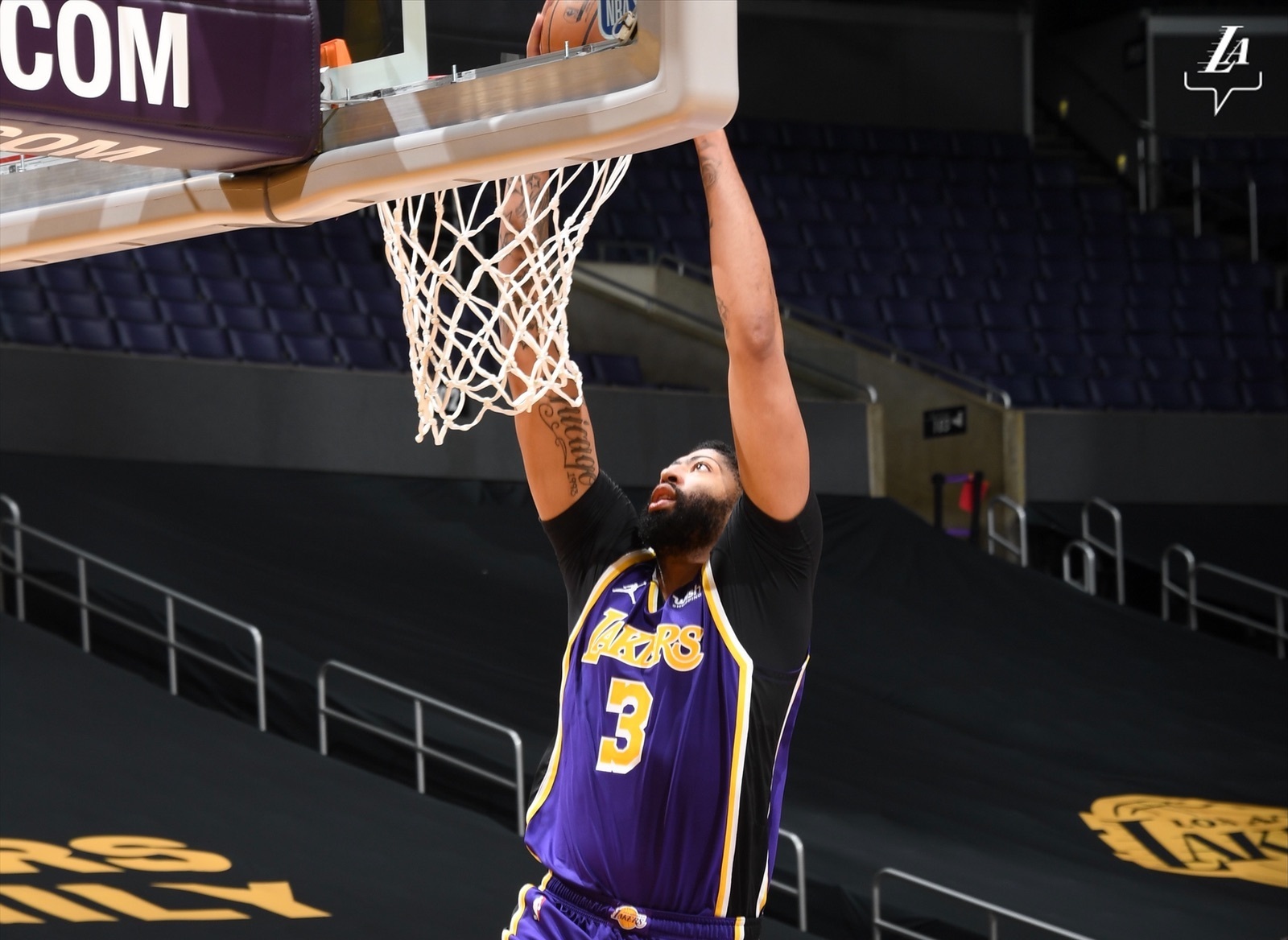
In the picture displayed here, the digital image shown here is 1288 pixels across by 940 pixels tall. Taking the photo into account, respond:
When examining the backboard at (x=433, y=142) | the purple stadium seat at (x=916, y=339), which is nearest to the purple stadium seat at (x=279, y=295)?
the purple stadium seat at (x=916, y=339)

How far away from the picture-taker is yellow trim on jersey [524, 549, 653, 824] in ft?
10.8

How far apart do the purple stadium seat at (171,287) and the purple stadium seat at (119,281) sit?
69 millimetres

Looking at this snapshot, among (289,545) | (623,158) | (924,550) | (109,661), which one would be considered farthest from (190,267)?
(623,158)

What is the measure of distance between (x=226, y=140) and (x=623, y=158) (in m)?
0.79

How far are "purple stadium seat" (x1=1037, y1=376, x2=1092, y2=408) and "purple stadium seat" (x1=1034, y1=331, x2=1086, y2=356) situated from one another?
0.44 m

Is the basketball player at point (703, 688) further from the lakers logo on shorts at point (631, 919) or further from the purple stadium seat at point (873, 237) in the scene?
the purple stadium seat at point (873, 237)

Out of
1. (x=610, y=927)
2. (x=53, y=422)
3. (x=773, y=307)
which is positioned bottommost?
(x=53, y=422)

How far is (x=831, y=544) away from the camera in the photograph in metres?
A: 12.3

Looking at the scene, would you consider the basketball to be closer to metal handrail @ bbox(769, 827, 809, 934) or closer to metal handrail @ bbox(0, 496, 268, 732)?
metal handrail @ bbox(769, 827, 809, 934)

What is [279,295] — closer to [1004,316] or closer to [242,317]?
[242,317]

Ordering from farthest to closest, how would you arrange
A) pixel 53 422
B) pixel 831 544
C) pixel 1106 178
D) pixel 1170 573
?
→ pixel 1106 178, pixel 1170 573, pixel 831 544, pixel 53 422

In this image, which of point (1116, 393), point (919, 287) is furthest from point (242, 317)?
point (1116, 393)

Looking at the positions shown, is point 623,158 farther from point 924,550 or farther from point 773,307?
point 924,550

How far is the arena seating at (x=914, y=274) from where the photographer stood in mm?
12406
